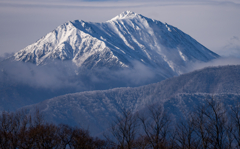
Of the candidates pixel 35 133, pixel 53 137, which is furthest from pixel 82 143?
pixel 35 133

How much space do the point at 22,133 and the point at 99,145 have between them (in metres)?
18.2

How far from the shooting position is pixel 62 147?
6606cm

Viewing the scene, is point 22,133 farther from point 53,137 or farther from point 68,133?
point 68,133

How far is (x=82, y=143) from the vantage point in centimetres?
6316

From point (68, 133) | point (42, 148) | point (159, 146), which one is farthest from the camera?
point (68, 133)

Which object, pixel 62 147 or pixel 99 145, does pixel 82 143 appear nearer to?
pixel 62 147

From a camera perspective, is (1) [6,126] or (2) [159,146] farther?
(1) [6,126]

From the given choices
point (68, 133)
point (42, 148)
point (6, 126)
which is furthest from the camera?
point (68, 133)

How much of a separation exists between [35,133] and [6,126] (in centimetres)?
1041

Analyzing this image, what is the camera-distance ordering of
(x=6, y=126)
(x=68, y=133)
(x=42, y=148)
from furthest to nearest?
1. (x=68, y=133)
2. (x=6, y=126)
3. (x=42, y=148)

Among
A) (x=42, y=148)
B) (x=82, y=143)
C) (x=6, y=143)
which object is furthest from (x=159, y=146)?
(x=6, y=143)

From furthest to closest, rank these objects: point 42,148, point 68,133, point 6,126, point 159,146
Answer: point 68,133 → point 6,126 → point 42,148 → point 159,146

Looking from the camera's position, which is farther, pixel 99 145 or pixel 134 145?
pixel 99 145

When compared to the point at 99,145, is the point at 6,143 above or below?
below
